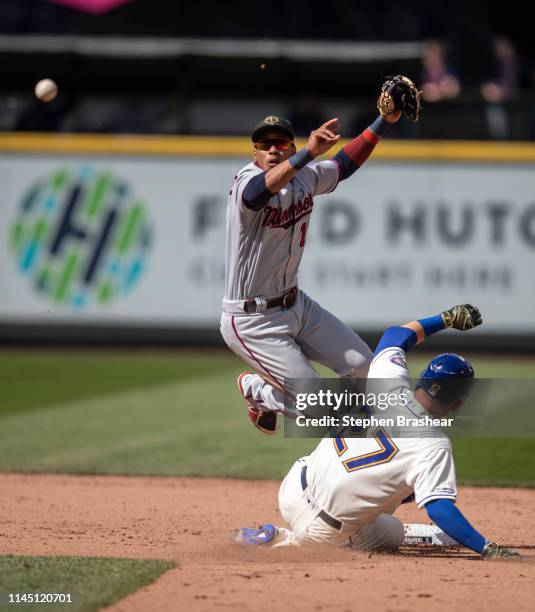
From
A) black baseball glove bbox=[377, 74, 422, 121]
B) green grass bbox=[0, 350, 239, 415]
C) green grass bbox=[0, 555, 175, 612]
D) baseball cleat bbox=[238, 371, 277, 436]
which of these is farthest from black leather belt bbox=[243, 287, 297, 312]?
green grass bbox=[0, 350, 239, 415]

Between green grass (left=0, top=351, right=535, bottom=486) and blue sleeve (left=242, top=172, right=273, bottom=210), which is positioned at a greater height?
blue sleeve (left=242, top=172, right=273, bottom=210)

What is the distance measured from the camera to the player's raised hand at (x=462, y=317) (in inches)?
217

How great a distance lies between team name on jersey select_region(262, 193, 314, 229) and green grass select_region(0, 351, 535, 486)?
8.74 feet

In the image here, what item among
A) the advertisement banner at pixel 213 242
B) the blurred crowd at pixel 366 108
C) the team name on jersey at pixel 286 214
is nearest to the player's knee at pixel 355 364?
the team name on jersey at pixel 286 214

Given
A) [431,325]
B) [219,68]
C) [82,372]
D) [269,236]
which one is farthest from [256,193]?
[219,68]

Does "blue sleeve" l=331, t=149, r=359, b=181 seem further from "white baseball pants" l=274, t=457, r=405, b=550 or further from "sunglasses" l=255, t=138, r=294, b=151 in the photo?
"white baseball pants" l=274, t=457, r=405, b=550

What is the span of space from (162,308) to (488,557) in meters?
10.3

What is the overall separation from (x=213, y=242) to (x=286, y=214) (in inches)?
360

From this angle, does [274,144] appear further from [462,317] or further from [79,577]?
[79,577]

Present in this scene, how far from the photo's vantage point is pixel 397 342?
540cm

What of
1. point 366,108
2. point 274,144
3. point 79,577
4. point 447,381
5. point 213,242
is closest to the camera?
Answer: point 79,577

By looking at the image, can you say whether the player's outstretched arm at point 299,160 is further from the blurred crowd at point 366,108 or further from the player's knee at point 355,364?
the blurred crowd at point 366,108

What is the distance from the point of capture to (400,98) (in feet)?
19.5

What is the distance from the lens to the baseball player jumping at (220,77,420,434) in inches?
236
